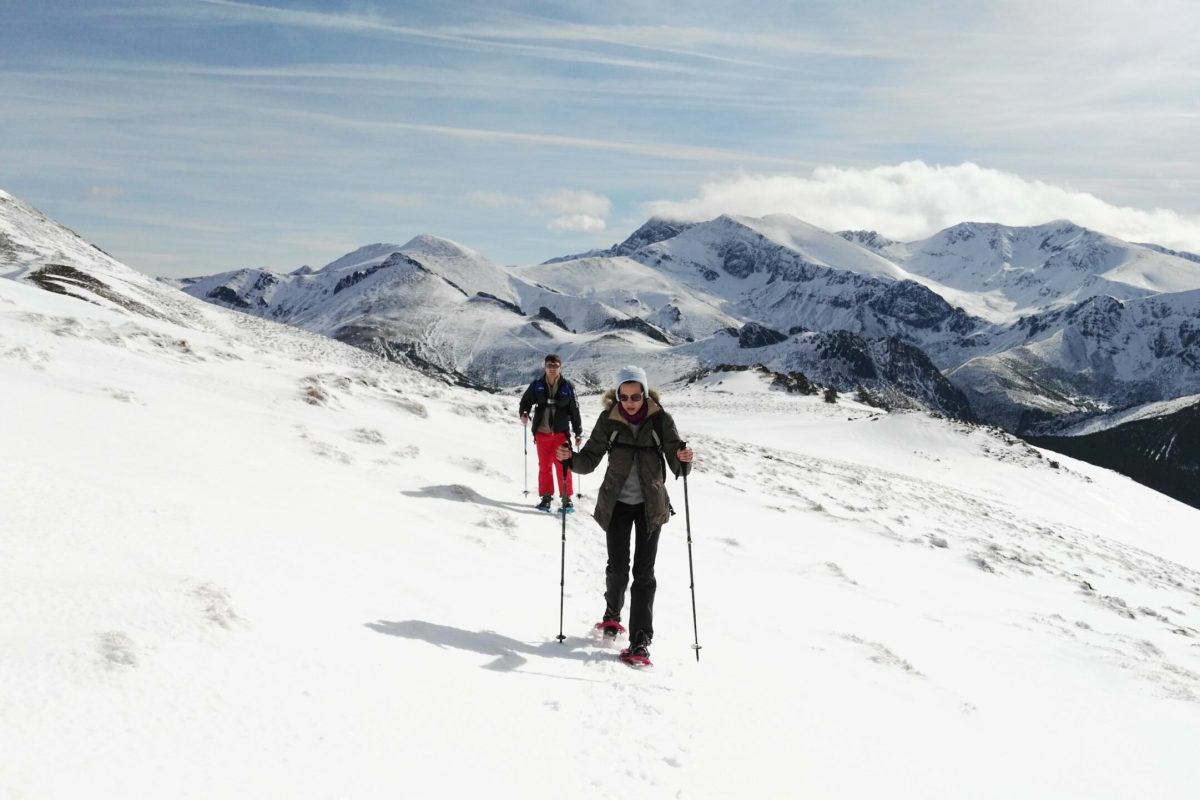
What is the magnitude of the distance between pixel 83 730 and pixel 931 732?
614 cm

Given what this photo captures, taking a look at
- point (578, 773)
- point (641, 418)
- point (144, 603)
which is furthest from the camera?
point (641, 418)

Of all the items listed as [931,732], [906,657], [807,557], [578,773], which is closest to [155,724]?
[578,773]

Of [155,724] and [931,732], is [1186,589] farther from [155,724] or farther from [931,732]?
[155,724]

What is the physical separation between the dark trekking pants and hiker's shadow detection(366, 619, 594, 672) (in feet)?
1.88

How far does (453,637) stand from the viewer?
659 centimetres

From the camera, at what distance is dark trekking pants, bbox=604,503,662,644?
7207 millimetres

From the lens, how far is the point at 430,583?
788 cm

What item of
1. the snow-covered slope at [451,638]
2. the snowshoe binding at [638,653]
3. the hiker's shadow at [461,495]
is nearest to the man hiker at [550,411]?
the hiker's shadow at [461,495]

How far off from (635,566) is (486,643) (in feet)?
5.37

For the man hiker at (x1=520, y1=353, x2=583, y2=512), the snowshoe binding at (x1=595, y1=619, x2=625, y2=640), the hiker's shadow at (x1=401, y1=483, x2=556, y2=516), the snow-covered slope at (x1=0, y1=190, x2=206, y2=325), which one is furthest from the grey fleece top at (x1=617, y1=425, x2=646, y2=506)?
the snow-covered slope at (x1=0, y1=190, x2=206, y2=325)

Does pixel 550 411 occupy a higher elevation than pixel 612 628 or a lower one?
higher

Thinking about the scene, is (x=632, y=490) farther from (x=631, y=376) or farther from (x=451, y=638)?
(x=451, y=638)

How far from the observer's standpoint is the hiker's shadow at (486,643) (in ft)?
20.7

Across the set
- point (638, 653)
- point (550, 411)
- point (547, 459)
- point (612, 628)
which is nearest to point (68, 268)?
point (547, 459)
